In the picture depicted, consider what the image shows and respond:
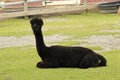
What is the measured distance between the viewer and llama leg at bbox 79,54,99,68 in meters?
9.31

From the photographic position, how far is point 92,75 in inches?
340

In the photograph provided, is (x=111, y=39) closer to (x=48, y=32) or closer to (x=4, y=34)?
(x=48, y=32)

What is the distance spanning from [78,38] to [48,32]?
9.89 ft

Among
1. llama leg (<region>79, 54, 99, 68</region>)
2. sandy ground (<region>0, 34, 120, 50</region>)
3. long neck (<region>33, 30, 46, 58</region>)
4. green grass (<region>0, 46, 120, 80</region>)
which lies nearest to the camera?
green grass (<region>0, 46, 120, 80</region>)

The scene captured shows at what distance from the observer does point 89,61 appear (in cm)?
938

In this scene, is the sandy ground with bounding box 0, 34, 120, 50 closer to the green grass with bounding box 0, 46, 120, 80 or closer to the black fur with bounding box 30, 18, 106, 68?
the green grass with bounding box 0, 46, 120, 80

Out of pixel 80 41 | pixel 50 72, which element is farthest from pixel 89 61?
pixel 80 41

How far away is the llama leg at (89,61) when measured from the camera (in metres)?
9.31

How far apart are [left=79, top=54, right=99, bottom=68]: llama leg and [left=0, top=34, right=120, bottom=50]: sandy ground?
3.74 m

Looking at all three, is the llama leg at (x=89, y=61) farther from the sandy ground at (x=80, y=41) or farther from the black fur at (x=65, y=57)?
the sandy ground at (x=80, y=41)

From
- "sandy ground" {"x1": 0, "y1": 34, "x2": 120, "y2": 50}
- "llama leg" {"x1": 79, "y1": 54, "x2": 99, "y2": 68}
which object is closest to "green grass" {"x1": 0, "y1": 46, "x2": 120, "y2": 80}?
"llama leg" {"x1": 79, "y1": 54, "x2": 99, "y2": 68}

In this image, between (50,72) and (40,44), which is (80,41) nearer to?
(40,44)

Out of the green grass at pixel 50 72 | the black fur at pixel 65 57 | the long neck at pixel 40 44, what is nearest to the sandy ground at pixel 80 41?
the green grass at pixel 50 72

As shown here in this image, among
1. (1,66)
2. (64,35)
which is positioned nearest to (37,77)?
(1,66)
